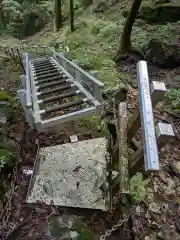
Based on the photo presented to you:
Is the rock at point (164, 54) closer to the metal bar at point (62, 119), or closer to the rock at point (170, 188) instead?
the rock at point (170, 188)

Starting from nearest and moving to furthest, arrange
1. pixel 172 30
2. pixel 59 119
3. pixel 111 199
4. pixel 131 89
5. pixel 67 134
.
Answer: pixel 111 199 → pixel 59 119 → pixel 67 134 → pixel 131 89 → pixel 172 30

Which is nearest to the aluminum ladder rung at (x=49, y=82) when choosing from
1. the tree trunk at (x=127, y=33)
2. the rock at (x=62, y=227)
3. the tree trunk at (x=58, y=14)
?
the rock at (x=62, y=227)

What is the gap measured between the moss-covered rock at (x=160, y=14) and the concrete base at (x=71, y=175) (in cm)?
951

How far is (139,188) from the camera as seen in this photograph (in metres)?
4.29

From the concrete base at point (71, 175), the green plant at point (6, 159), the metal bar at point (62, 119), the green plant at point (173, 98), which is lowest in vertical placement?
the green plant at point (173, 98)

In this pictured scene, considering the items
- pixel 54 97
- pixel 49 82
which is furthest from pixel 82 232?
pixel 49 82

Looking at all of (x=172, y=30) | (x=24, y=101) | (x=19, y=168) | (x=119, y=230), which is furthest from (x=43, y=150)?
(x=172, y=30)

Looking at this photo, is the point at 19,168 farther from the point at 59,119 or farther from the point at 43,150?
the point at 59,119

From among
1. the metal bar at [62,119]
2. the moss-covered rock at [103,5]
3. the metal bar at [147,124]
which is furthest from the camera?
the moss-covered rock at [103,5]

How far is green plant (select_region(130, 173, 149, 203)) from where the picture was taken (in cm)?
418

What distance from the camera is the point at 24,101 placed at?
3871 millimetres

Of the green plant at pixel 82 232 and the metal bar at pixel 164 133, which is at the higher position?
the metal bar at pixel 164 133

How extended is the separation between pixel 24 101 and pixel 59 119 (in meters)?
0.64

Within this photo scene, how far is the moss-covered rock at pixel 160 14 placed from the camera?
11.6 m
